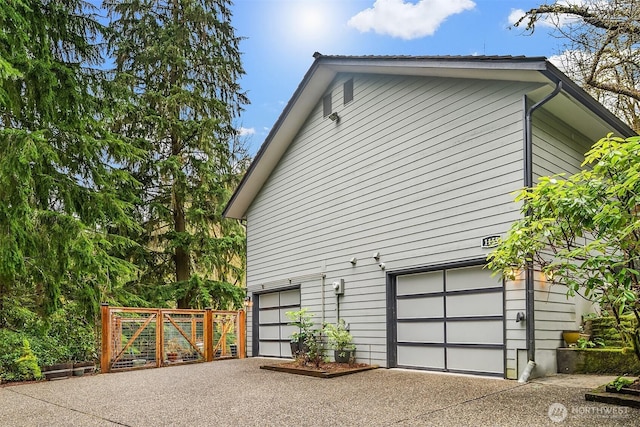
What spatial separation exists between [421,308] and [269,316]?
5.12 metres

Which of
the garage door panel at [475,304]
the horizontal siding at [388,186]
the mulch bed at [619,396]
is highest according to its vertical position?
the horizontal siding at [388,186]

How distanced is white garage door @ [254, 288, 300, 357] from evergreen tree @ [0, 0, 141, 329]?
11.9 feet

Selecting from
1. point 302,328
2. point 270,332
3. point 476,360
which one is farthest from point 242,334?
point 476,360

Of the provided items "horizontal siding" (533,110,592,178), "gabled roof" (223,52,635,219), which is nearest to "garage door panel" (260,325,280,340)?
"gabled roof" (223,52,635,219)

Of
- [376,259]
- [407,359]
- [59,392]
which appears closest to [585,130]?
[376,259]

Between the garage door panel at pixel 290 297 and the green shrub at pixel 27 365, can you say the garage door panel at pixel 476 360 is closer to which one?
the garage door panel at pixel 290 297

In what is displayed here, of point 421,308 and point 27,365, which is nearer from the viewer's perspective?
point 421,308

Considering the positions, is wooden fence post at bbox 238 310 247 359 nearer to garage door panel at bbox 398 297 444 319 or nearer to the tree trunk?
the tree trunk

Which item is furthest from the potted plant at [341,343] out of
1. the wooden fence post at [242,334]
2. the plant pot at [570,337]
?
the wooden fence post at [242,334]

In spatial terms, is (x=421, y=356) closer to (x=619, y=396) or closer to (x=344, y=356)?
(x=344, y=356)

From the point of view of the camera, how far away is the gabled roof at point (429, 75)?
659 centimetres

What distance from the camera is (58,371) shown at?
29.7ft

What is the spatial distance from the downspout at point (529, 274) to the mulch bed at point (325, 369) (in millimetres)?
2768

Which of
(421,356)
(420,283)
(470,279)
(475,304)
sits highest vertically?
(470,279)
